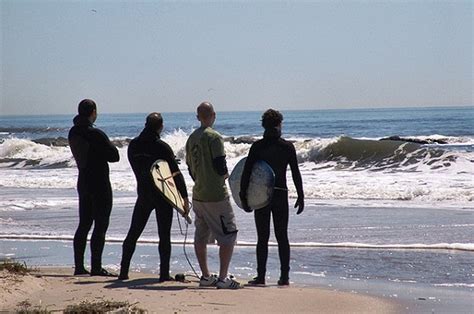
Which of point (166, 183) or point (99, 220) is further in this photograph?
point (99, 220)

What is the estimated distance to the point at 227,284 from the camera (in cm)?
788

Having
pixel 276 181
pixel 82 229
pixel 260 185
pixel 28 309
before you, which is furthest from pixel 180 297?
pixel 82 229

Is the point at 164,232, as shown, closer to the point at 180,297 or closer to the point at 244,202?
the point at 244,202

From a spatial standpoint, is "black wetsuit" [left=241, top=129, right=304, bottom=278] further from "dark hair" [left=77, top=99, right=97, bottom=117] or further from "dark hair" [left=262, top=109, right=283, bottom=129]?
"dark hair" [left=77, top=99, right=97, bottom=117]

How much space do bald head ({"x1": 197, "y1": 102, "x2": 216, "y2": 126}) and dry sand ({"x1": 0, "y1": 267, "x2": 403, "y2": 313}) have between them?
151cm

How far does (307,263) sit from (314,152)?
2018 centimetres

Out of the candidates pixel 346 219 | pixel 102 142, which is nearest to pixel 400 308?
pixel 102 142

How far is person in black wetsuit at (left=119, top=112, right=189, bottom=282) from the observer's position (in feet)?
26.8

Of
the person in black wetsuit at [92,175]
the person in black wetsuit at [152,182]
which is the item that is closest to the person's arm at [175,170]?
the person in black wetsuit at [152,182]

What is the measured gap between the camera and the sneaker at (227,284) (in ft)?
25.8

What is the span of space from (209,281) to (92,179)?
1582 mm

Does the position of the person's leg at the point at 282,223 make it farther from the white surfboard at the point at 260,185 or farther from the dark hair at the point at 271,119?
the dark hair at the point at 271,119

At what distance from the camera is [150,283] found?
8.14 metres

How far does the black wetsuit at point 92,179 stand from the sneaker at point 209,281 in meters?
1.20
